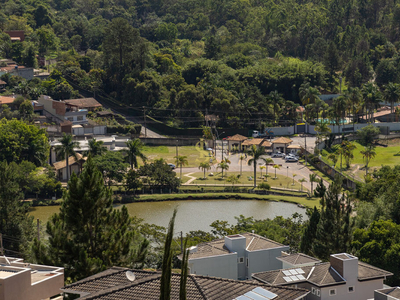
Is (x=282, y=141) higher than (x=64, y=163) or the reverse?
higher

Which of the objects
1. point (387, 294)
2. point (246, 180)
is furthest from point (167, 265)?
point (246, 180)

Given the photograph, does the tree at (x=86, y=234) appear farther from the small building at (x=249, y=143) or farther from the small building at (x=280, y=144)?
the small building at (x=280, y=144)

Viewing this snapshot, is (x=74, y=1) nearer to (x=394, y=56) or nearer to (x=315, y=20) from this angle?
(x=315, y=20)

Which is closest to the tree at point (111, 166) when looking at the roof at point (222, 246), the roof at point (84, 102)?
the roof at point (84, 102)

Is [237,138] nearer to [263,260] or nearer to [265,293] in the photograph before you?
[263,260]

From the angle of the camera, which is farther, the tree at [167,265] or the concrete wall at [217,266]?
the concrete wall at [217,266]

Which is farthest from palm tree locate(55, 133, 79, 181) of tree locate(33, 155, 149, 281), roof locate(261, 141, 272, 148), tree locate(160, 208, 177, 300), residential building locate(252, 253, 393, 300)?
tree locate(160, 208, 177, 300)

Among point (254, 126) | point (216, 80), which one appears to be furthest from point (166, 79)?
point (254, 126)
